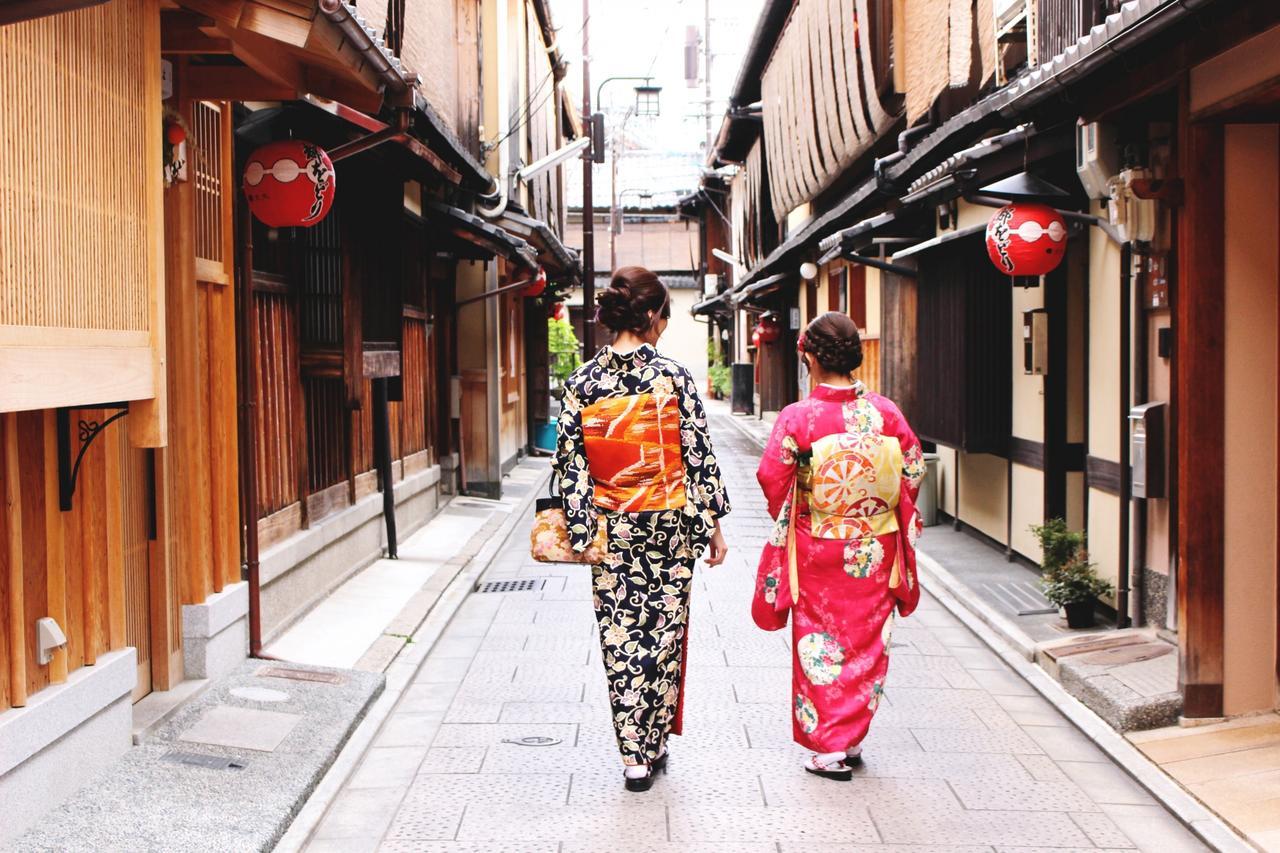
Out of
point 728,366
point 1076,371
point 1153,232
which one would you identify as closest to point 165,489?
point 1153,232

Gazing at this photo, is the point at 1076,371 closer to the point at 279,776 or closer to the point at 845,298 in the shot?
the point at 279,776

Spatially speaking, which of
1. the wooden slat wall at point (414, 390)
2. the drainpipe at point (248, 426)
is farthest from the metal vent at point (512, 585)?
the drainpipe at point (248, 426)

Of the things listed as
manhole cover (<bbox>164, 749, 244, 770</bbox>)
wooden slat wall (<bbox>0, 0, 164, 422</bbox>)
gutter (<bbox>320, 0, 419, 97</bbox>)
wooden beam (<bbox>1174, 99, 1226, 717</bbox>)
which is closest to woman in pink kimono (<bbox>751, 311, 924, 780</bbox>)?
wooden beam (<bbox>1174, 99, 1226, 717</bbox>)

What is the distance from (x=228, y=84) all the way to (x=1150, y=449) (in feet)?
19.9

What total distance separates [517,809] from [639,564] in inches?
A: 51.3

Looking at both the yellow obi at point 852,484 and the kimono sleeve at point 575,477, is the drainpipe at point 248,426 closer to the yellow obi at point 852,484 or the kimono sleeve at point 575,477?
the kimono sleeve at point 575,477

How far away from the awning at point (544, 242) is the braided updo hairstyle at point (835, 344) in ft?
40.4

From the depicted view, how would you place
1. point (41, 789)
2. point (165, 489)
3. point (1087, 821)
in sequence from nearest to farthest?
point (41, 789) → point (1087, 821) → point (165, 489)

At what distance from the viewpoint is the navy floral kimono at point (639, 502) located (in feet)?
20.6

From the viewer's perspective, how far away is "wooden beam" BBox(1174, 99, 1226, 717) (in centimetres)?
688

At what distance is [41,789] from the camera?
5.38 meters

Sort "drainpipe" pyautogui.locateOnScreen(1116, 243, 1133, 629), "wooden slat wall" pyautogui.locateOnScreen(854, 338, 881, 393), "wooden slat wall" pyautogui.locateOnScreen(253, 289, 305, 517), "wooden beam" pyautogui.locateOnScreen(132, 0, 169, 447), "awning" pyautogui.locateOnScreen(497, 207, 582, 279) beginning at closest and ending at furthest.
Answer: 1. "wooden beam" pyautogui.locateOnScreen(132, 0, 169, 447)
2. "drainpipe" pyautogui.locateOnScreen(1116, 243, 1133, 629)
3. "wooden slat wall" pyautogui.locateOnScreen(253, 289, 305, 517)
4. "awning" pyautogui.locateOnScreen(497, 207, 582, 279)
5. "wooden slat wall" pyautogui.locateOnScreen(854, 338, 881, 393)

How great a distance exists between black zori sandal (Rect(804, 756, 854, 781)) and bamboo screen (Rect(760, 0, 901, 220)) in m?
11.6

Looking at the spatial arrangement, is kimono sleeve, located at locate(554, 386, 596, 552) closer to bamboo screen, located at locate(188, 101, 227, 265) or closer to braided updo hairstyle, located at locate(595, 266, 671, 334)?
braided updo hairstyle, located at locate(595, 266, 671, 334)
